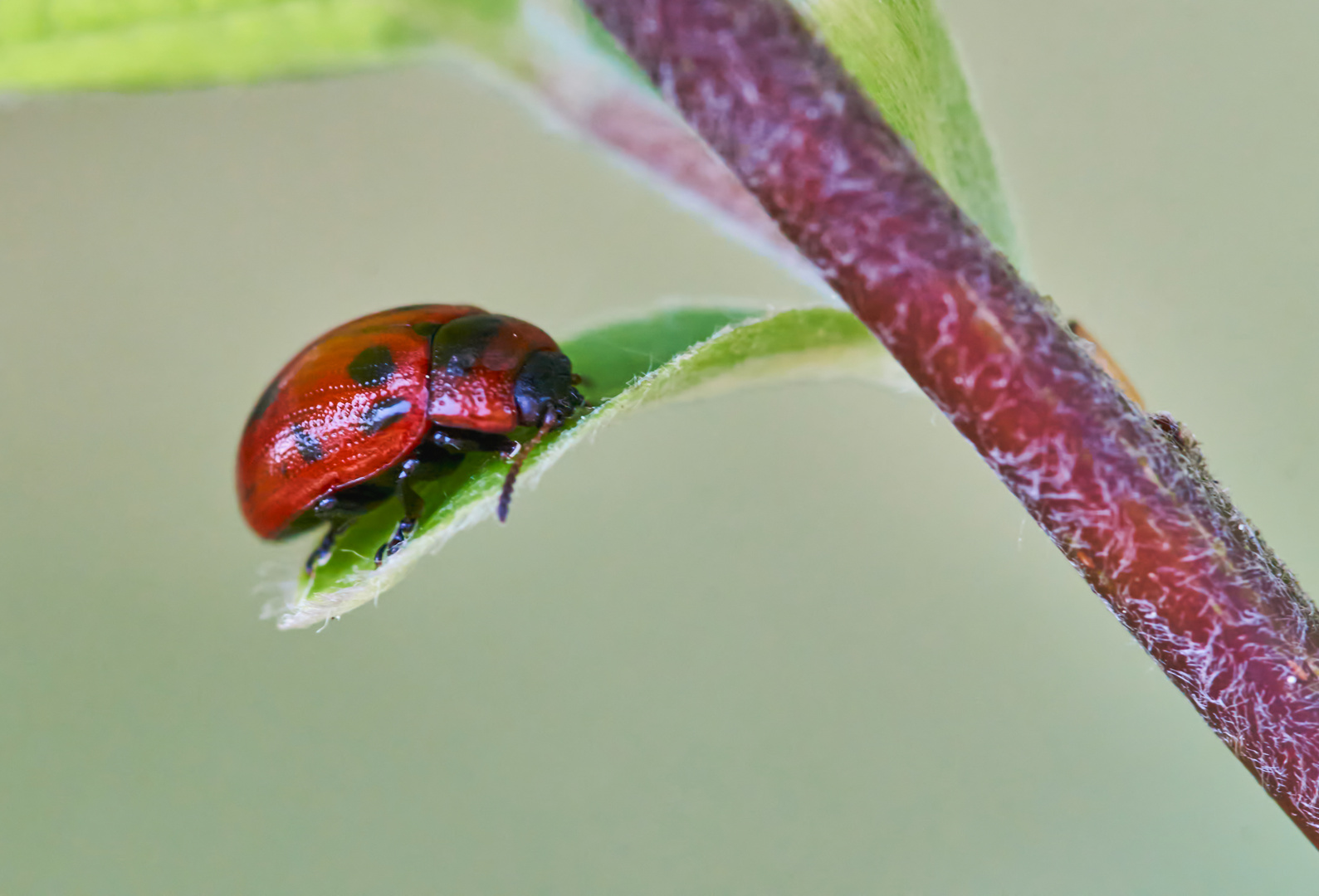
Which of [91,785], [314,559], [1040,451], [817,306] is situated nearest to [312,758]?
[91,785]

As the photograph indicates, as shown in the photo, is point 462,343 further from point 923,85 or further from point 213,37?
point 923,85

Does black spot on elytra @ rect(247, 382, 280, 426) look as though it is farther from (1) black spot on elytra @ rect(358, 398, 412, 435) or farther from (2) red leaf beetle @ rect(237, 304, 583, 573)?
(1) black spot on elytra @ rect(358, 398, 412, 435)

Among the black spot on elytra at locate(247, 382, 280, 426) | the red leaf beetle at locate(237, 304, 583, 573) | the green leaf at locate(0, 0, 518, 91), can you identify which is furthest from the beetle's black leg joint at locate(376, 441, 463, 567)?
the green leaf at locate(0, 0, 518, 91)

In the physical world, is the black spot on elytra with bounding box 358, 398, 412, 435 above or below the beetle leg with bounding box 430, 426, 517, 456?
above

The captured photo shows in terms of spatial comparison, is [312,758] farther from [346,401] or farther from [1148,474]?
[1148,474]

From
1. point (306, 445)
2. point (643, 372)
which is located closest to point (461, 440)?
point (306, 445)

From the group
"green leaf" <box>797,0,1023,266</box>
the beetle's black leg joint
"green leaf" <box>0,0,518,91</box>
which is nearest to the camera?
"green leaf" <box>797,0,1023,266</box>
